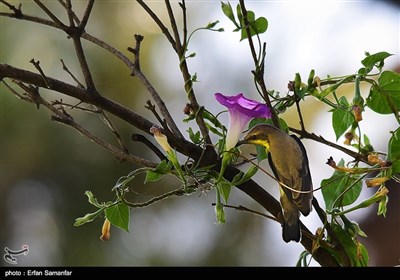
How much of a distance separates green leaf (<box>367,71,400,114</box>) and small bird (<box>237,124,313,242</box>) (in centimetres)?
13

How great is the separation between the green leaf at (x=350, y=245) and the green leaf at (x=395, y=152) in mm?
60

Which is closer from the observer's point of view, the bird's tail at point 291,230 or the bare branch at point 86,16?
the bird's tail at point 291,230

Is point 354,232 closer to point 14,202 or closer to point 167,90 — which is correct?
point 167,90

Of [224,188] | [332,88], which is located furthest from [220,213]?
[332,88]

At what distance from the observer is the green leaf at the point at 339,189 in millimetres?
476

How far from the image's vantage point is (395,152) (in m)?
0.45

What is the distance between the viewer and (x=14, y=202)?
179 cm

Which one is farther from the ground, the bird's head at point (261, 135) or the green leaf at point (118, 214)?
the bird's head at point (261, 135)

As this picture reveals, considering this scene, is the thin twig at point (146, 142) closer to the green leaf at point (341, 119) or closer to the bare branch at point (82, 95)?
the bare branch at point (82, 95)

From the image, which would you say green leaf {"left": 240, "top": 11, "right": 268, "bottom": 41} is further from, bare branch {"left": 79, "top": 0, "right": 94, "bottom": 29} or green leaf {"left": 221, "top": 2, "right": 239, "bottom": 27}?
bare branch {"left": 79, "top": 0, "right": 94, "bottom": 29}

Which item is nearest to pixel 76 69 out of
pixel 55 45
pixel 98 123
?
pixel 98 123

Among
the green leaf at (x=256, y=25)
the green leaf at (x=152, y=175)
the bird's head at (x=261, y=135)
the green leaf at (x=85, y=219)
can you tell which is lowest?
the green leaf at (x=85, y=219)

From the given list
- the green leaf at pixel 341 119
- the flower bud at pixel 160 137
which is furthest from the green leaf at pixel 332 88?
the flower bud at pixel 160 137

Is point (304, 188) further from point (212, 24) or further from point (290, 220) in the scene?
point (212, 24)
